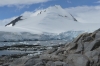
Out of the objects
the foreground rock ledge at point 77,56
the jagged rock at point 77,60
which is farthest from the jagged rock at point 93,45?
the jagged rock at point 77,60

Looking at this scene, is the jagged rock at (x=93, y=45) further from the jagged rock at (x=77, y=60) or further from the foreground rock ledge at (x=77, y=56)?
the jagged rock at (x=77, y=60)

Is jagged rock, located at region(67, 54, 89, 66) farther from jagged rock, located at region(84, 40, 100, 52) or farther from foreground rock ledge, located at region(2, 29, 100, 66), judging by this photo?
jagged rock, located at region(84, 40, 100, 52)

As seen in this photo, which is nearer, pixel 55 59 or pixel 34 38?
pixel 55 59

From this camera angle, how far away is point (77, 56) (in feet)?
53.2

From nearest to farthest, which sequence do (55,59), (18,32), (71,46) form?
(55,59), (71,46), (18,32)

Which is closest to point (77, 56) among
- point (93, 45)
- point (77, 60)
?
point (77, 60)

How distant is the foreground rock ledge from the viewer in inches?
614

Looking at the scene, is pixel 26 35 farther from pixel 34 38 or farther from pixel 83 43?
pixel 83 43

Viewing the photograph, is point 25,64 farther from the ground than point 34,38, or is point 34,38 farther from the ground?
point 25,64

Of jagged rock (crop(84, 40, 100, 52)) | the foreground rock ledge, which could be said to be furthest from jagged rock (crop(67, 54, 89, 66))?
jagged rock (crop(84, 40, 100, 52))

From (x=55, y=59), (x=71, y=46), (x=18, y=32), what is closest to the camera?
(x=55, y=59)

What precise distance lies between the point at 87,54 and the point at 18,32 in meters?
150

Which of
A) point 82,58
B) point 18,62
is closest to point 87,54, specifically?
point 82,58

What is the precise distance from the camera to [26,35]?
16725cm
